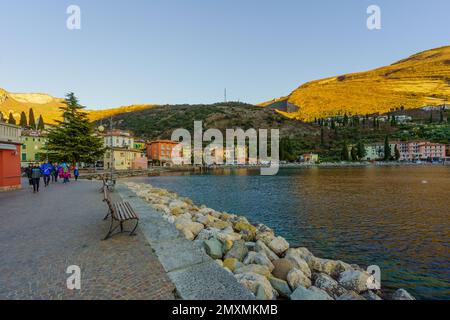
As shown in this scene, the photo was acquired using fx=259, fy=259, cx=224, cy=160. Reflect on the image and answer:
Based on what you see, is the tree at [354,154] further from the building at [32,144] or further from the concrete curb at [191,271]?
the concrete curb at [191,271]

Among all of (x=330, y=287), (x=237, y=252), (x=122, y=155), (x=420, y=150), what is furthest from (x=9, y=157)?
(x=420, y=150)

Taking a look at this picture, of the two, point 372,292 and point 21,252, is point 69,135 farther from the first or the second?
point 372,292

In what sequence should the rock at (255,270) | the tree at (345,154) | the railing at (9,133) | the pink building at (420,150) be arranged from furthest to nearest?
1. the pink building at (420,150)
2. the tree at (345,154)
3. the railing at (9,133)
4. the rock at (255,270)

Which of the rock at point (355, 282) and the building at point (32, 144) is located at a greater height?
the building at point (32, 144)

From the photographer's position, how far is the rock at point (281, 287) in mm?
5477

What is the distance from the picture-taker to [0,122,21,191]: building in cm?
1642

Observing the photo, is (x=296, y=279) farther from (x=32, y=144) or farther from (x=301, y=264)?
(x=32, y=144)

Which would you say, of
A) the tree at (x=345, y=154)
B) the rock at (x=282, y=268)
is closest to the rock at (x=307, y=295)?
the rock at (x=282, y=268)

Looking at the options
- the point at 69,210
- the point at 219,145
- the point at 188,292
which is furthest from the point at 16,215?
the point at 219,145

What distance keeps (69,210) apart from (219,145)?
117 m

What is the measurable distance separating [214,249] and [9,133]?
1772cm

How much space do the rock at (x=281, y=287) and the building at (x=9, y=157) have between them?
18.3m

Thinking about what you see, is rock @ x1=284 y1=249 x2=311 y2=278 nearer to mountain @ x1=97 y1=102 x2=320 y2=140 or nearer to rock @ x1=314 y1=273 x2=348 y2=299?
rock @ x1=314 y1=273 x2=348 y2=299

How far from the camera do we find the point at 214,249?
725cm
